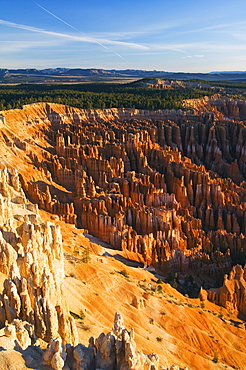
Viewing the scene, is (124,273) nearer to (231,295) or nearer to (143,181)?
(231,295)

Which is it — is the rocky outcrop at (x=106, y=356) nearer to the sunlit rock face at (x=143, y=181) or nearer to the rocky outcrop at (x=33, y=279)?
the rocky outcrop at (x=33, y=279)

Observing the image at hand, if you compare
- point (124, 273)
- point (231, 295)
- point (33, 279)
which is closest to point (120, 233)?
point (124, 273)

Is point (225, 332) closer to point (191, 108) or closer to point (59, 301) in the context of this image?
point (59, 301)

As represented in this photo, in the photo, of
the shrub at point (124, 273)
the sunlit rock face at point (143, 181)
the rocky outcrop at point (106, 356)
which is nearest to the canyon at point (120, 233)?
the rocky outcrop at point (106, 356)

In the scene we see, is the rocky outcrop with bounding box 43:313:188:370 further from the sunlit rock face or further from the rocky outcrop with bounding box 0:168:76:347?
the sunlit rock face

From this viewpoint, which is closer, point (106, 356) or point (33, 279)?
point (106, 356)

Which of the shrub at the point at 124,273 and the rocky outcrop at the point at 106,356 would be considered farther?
the shrub at the point at 124,273

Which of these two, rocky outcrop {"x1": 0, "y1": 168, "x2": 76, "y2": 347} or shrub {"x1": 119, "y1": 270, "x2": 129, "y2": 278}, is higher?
rocky outcrop {"x1": 0, "y1": 168, "x2": 76, "y2": 347}

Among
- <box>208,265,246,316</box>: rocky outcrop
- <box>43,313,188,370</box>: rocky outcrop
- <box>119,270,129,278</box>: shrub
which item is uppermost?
<box>43,313,188,370</box>: rocky outcrop

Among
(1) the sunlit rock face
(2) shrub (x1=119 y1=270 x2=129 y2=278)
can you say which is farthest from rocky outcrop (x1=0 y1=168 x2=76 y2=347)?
(1) the sunlit rock face
